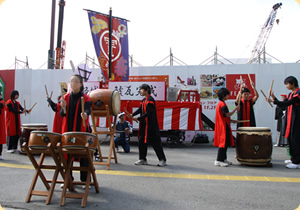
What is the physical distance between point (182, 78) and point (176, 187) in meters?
7.84

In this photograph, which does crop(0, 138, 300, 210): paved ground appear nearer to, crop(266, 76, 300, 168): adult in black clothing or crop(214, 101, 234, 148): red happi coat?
crop(266, 76, 300, 168): adult in black clothing

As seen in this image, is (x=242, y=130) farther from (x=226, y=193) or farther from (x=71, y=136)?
(x=71, y=136)

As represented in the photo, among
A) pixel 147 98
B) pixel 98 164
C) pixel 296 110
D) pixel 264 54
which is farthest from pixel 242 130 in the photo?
pixel 264 54

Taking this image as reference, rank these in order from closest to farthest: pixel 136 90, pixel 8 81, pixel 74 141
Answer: pixel 74 141, pixel 136 90, pixel 8 81

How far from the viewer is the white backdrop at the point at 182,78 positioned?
10.4 m

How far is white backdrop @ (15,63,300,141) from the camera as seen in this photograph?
10.4 metres

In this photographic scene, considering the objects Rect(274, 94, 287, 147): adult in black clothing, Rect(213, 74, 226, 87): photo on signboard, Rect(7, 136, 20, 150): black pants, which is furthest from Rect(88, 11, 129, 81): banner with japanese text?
Rect(274, 94, 287, 147): adult in black clothing

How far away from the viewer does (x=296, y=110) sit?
5449 millimetres

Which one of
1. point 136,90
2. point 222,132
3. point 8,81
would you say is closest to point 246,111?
point 222,132

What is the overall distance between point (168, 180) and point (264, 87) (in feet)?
25.1

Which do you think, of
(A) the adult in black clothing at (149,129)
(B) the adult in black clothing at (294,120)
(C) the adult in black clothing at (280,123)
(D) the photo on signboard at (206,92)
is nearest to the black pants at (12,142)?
(A) the adult in black clothing at (149,129)

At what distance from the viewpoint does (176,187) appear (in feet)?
12.8

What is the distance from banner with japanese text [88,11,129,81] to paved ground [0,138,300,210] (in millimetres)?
5222

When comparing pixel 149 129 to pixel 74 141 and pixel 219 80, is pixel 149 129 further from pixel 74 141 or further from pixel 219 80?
pixel 219 80
